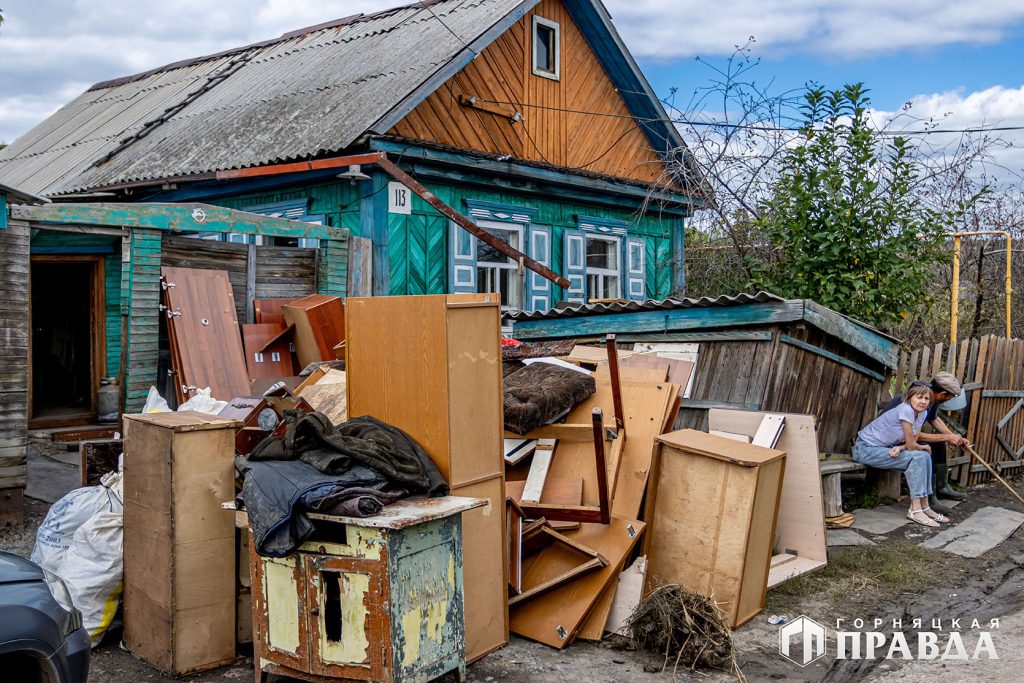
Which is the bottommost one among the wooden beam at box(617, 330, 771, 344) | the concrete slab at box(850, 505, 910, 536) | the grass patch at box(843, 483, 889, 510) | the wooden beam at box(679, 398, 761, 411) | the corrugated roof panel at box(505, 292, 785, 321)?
the concrete slab at box(850, 505, 910, 536)

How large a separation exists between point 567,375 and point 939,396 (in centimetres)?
427

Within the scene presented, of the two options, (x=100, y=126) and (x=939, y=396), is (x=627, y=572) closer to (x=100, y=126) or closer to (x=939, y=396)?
(x=939, y=396)

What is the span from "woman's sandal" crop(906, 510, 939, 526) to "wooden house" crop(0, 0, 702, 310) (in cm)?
456

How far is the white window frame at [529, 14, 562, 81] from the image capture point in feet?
41.4

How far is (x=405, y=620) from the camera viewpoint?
12.9 ft

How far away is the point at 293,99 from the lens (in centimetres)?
1243

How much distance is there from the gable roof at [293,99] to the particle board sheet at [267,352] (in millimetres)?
2550

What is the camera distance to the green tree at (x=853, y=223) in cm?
898

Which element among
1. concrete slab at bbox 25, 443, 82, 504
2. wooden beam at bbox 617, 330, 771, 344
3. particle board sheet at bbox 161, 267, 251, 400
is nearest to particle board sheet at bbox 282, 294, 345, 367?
particle board sheet at bbox 161, 267, 251, 400

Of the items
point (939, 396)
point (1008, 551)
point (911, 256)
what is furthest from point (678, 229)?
point (1008, 551)

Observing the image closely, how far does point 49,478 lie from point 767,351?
261 inches

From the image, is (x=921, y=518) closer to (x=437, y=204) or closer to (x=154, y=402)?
(x=437, y=204)

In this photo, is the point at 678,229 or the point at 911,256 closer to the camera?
the point at 911,256

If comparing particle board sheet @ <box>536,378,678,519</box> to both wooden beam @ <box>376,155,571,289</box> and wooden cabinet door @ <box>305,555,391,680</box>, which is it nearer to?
wooden cabinet door @ <box>305,555,391,680</box>
